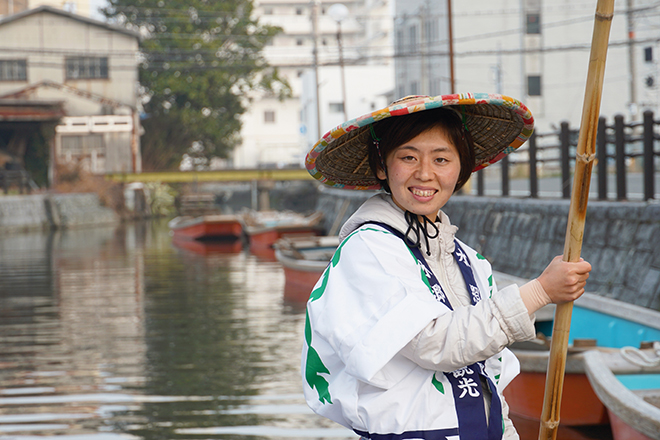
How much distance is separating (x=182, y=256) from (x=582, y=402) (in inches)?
557

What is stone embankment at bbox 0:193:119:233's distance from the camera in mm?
24859

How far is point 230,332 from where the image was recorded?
911 centimetres

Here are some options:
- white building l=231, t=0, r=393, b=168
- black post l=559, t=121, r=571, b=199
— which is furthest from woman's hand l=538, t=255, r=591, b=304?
white building l=231, t=0, r=393, b=168

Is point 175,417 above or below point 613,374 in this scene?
below

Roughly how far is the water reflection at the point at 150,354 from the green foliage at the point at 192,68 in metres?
18.9

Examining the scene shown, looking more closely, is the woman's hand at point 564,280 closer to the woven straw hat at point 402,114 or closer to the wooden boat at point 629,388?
the woven straw hat at point 402,114

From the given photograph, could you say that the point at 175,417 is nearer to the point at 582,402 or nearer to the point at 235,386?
the point at 235,386

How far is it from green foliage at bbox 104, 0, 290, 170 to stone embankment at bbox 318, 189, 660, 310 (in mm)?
21199

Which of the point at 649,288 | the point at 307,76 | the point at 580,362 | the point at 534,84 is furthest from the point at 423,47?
the point at 580,362

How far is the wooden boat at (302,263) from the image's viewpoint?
11578 millimetres

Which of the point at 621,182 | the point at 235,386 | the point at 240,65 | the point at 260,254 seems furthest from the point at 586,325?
the point at 240,65

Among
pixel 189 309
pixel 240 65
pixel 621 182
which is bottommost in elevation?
pixel 189 309

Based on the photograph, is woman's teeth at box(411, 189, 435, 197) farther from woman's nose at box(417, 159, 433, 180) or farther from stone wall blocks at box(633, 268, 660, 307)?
stone wall blocks at box(633, 268, 660, 307)

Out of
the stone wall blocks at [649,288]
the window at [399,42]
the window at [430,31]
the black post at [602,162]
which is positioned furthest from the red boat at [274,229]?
the window at [399,42]
